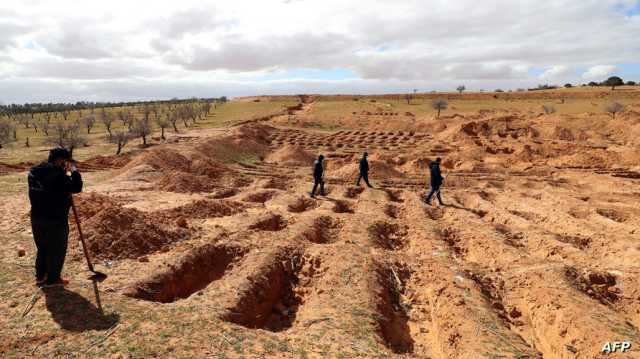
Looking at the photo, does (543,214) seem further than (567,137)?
No

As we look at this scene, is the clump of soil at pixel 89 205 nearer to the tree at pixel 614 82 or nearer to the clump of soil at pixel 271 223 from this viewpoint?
the clump of soil at pixel 271 223

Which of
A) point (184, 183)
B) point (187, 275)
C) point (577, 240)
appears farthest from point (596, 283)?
point (184, 183)

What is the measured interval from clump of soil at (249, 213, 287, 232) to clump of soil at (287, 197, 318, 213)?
1568 millimetres

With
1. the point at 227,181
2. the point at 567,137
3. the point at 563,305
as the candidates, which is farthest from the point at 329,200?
the point at 567,137

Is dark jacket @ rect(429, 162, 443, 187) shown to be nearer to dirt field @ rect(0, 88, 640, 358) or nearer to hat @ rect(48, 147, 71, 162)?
dirt field @ rect(0, 88, 640, 358)

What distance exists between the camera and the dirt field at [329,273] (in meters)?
5.79

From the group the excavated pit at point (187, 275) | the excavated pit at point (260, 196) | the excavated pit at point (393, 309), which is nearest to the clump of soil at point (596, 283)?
the excavated pit at point (393, 309)

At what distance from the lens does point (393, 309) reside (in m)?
7.76

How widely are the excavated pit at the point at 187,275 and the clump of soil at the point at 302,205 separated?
16.2 ft

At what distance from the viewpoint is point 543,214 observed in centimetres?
1396

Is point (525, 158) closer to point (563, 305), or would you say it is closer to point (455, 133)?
point (455, 133)

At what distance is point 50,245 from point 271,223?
6597 mm

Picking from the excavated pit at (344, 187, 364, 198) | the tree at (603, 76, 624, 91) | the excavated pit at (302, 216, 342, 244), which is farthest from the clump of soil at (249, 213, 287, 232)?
the tree at (603, 76, 624, 91)

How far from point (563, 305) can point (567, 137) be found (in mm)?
28233
